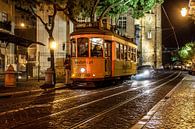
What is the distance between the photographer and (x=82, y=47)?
27250mm

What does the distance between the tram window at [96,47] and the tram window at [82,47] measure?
15.6 inches

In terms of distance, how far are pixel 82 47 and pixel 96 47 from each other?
3.04 ft

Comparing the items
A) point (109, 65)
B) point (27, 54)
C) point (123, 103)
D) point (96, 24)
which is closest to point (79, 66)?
point (109, 65)

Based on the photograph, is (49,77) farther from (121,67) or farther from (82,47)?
(121,67)

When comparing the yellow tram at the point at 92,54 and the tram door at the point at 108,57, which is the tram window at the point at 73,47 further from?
the tram door at the point at 108,57

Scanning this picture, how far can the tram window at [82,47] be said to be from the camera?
88.7ft

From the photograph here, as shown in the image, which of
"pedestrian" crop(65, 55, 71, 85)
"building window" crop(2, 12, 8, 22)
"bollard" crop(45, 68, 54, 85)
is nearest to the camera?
"bollard" crop(45, 68, 54, 85)

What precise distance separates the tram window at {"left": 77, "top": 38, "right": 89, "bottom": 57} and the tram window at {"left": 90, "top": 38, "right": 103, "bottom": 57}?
0.40 m

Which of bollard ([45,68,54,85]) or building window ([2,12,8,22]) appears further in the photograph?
building window ([2,12,8,22])

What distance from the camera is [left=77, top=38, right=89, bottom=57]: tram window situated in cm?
2705

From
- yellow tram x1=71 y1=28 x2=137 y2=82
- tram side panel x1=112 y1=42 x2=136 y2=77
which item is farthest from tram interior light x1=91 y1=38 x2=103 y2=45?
tram side panel x1=112 y1=42 x2=136 y2=77

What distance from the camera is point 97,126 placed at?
11.1 m

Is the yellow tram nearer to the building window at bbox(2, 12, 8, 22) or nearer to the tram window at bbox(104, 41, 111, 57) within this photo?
the tram window at bbox(104, 41, 111, 57)

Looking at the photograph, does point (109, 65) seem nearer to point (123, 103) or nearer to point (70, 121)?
point (123, 103)
